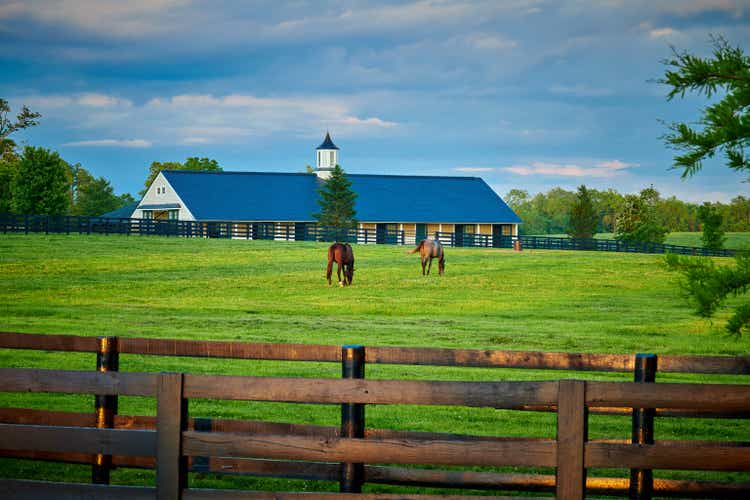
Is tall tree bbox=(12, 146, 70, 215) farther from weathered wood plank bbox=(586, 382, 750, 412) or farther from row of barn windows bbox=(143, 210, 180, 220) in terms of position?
weathered wood plank bbox=(586, 382, 750, 412)

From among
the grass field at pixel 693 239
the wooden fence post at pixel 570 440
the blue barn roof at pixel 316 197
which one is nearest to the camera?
the wooden fence post at pixel 570 440

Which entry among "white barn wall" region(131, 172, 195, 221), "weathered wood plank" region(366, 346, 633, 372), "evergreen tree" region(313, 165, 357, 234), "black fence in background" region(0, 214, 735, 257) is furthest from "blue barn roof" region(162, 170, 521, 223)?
"weathered wood plank" region(366, 346, 633, 372)

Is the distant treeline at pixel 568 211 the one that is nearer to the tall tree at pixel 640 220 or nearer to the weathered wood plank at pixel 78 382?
the tall tree at pixel 640 220

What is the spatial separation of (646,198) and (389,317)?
82.0m

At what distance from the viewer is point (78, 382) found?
679 centimetres

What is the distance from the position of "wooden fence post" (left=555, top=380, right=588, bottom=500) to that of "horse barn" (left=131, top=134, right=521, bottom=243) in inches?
2964

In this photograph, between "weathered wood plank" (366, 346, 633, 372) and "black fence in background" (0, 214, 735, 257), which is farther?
"black fence in background" (0, 214, 735, 257)

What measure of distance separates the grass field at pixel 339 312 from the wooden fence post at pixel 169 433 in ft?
11.5

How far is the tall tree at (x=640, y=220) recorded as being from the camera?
326ft

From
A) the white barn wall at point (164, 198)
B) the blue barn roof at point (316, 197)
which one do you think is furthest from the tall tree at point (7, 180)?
the blue barn roof at point (316, 197)

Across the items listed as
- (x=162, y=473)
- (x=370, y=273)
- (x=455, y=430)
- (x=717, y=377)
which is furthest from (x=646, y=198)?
(x=162, y=473)

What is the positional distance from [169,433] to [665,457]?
325 cm

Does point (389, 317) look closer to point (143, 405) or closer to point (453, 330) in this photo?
point (453, 330)

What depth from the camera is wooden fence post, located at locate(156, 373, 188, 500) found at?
6.41m
